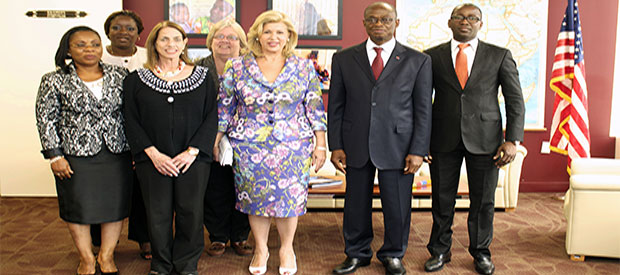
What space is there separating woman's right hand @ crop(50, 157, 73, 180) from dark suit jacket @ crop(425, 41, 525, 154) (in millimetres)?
2228

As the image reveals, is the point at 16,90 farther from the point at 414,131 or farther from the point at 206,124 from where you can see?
the point at 414,131

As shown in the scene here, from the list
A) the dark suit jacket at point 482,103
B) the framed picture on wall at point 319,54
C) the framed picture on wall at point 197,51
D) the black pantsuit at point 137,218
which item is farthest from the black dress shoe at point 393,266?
the framed picture on wall at point 197,51

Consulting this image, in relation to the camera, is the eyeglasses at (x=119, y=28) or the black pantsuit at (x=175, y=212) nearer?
the black pantsuit at (x=175, y=212)

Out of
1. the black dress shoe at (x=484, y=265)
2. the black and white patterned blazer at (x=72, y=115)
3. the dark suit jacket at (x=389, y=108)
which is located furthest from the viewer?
the black dress shoe at (x=484, y=265)

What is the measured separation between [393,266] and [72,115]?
6.85 feet

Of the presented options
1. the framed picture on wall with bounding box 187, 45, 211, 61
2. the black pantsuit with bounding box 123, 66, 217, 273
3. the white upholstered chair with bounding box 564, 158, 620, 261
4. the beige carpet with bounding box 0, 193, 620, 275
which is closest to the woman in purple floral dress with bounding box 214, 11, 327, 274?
the black pantsuit with bounding box 123, 66, 217, 273

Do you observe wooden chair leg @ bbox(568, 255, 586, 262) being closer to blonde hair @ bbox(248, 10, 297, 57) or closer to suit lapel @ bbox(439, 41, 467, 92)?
suit lapel @ bbox(439, 41, 467, 92)

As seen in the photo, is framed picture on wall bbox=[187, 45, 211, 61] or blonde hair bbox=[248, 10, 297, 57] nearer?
blonde hair bbox=[248, 10, 297, 57]

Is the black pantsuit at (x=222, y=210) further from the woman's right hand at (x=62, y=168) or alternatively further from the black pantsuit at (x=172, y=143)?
the woman's right hand at (x=62, y=168)

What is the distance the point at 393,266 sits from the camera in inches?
119

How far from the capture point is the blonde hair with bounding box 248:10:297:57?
9.33 feet

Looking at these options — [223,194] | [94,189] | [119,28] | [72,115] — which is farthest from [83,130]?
[223,194]

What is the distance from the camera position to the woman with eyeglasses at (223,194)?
3377 mm

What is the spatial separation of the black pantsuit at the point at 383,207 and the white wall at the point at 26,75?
11.7 ft
